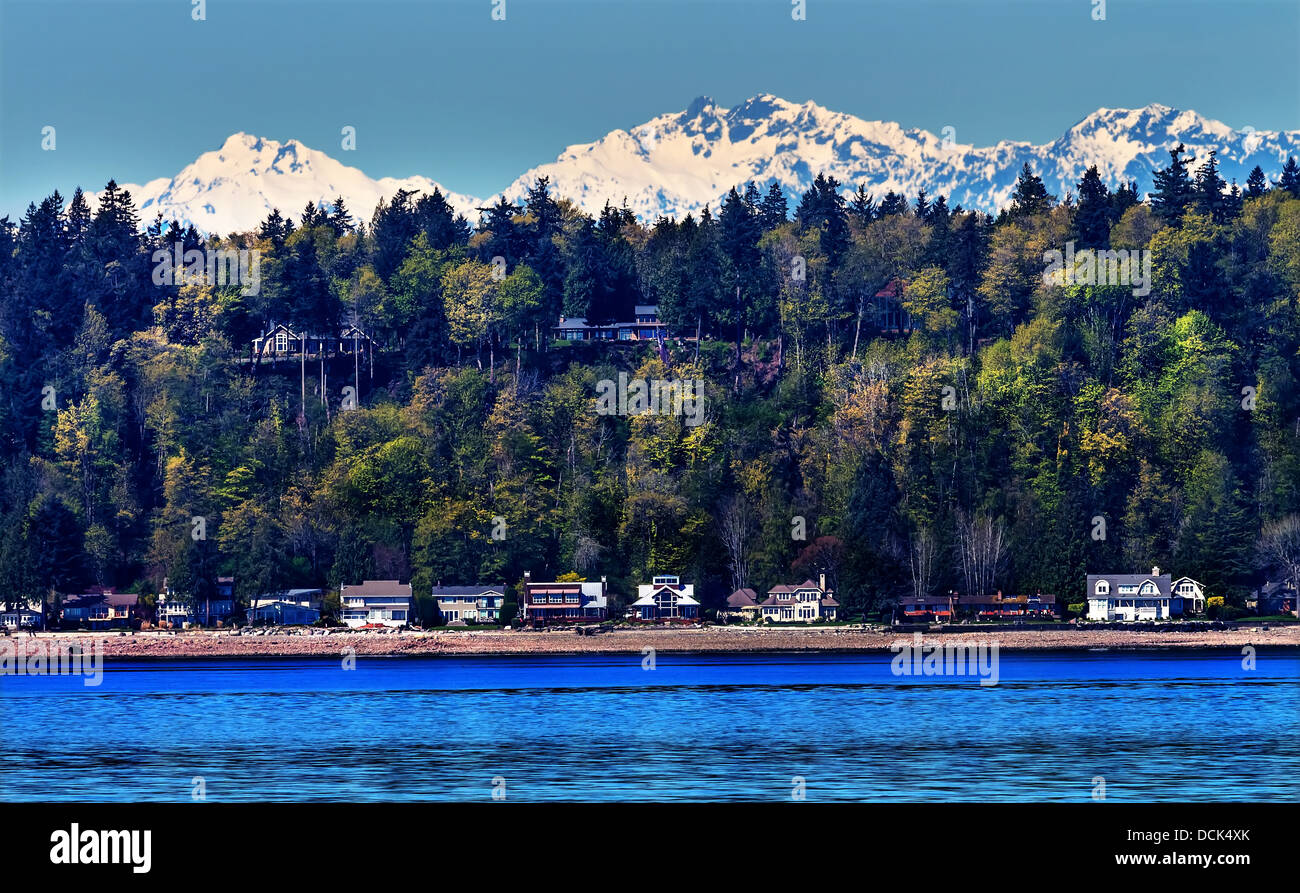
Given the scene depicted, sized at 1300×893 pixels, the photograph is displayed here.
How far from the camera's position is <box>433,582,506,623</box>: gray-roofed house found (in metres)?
108

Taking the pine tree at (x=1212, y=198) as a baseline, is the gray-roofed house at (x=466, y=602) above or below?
below

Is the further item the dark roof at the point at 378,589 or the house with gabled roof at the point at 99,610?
the house with gabled roof at the point at 99,610

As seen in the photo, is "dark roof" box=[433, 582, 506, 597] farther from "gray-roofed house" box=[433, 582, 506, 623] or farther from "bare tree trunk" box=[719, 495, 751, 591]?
"bare tree trunk" box=[719, 495, 751, 591]

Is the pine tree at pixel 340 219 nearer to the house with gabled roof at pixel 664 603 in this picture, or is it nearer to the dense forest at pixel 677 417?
the dense forest at pixel 677 417

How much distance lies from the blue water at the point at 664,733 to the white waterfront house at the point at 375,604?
60.8 feet

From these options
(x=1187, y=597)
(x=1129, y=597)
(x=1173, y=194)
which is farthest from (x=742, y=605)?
(x=1173, y=194)


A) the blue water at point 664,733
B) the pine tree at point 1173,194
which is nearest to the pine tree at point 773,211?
the pine tree at point 1173,194

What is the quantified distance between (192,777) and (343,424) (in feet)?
258

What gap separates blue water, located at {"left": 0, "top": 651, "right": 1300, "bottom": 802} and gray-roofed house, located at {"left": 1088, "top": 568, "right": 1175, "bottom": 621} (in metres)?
13.8

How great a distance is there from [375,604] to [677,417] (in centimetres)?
2852

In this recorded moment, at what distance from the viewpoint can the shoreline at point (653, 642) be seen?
96.2 m

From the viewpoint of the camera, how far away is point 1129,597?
104 metres

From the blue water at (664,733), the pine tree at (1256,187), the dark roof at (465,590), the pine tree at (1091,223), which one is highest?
the pine tree at (1256,187)
